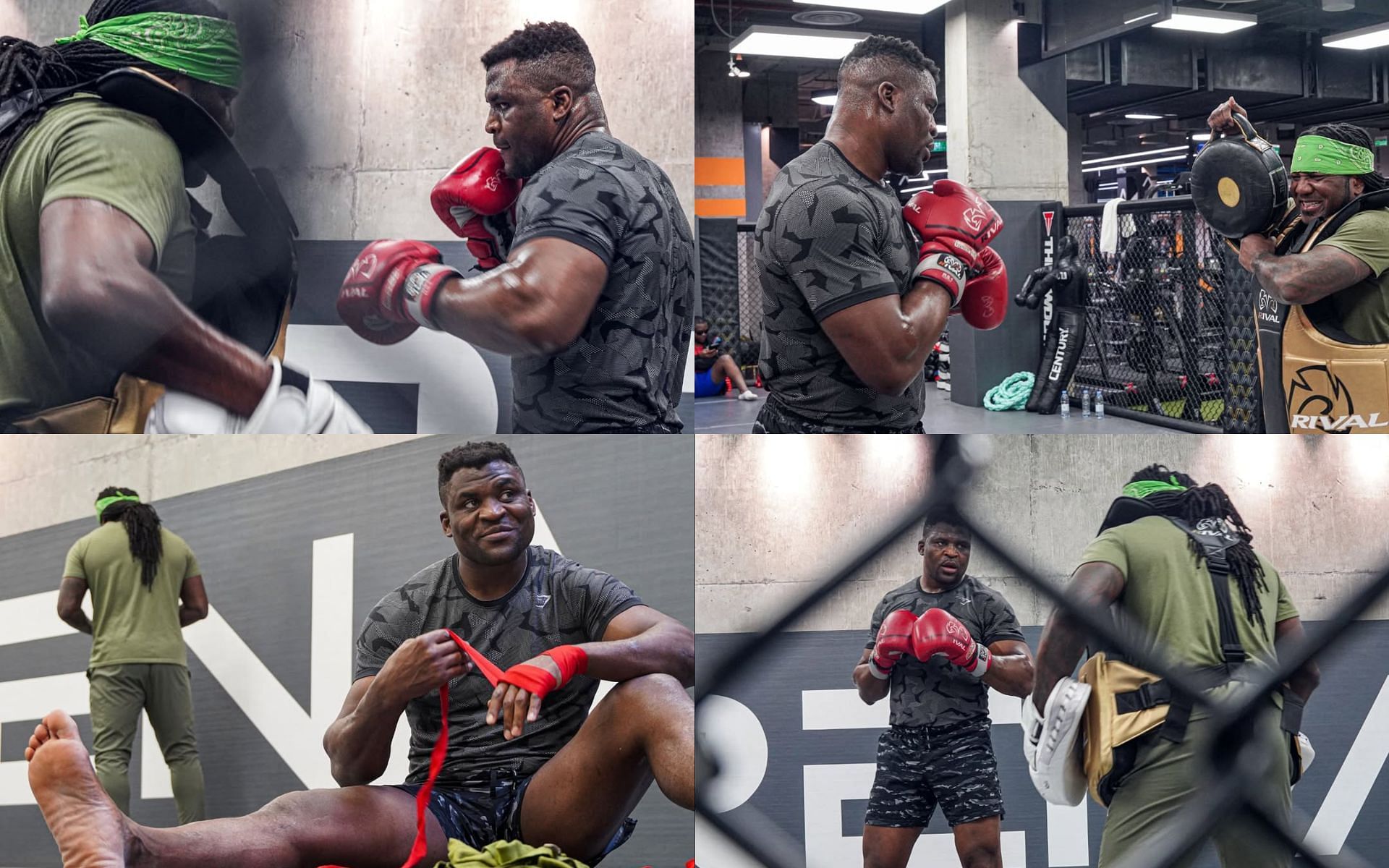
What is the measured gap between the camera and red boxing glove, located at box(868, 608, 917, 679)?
78.7 inches

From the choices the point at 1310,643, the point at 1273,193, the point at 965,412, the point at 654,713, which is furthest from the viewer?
the point at 965,412

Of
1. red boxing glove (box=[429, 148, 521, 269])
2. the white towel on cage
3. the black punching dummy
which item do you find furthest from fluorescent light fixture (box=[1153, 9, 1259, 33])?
red boxing glove (box=[429, 148, 521, 269])

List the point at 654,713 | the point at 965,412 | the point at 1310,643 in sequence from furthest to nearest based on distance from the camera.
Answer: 1. the point at 965,412
2. the point at 1310,643
3. the point at 654,713

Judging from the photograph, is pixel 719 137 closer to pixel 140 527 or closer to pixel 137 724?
pixel 140 527

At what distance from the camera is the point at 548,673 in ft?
5.99

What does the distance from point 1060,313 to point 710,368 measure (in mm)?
3115

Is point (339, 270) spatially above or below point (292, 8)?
below

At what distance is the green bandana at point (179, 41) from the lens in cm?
219

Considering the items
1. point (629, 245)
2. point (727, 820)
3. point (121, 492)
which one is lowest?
point (727, 820)

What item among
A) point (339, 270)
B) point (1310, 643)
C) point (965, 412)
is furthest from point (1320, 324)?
point (965, 412)

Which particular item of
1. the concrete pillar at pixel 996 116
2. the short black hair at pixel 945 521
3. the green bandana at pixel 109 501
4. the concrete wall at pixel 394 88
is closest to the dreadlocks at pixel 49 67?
the concrete wall at pixel 394 88

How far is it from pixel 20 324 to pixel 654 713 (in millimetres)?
1404

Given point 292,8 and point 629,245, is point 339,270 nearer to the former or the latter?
point 292,8

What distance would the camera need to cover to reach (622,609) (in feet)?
6.31
